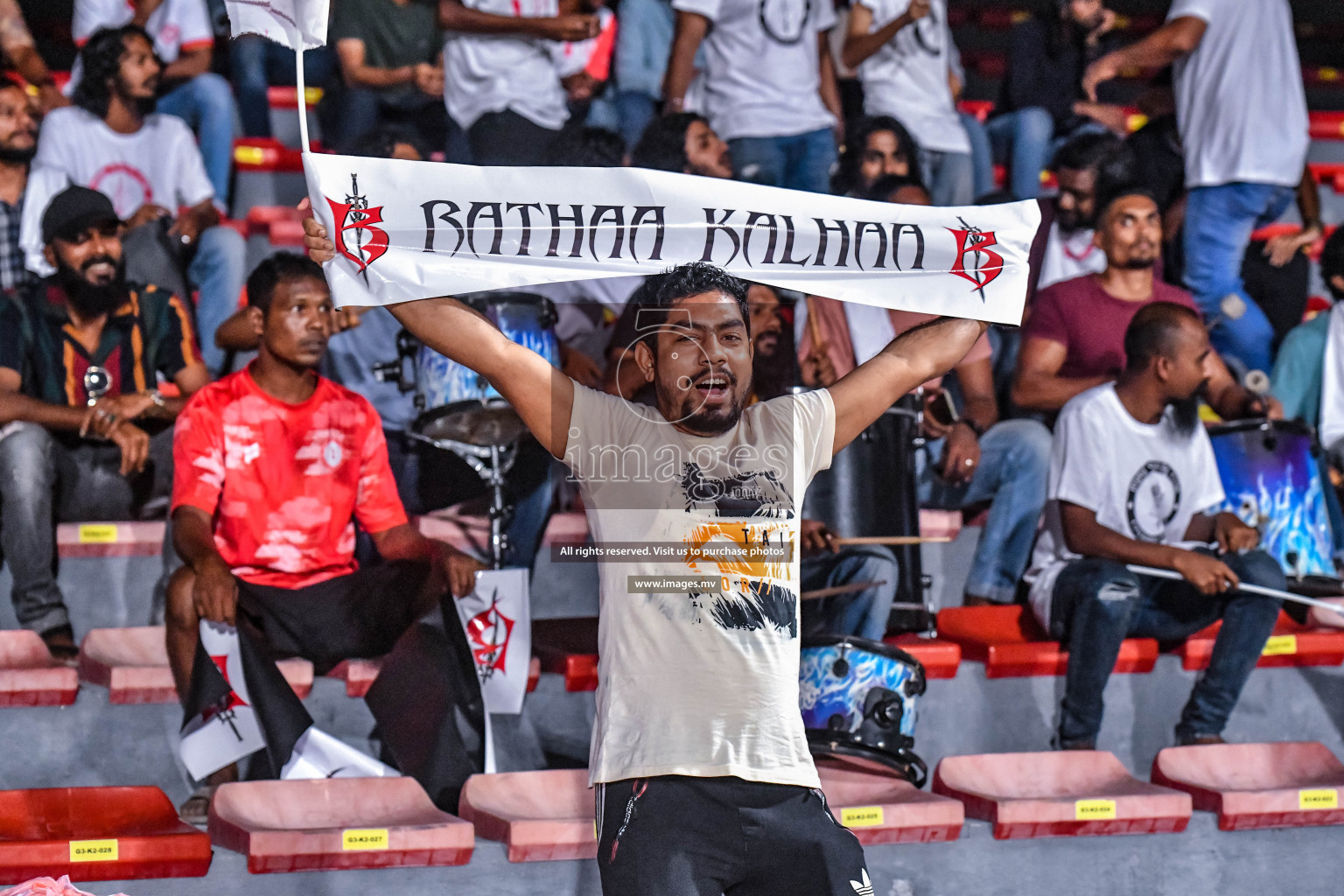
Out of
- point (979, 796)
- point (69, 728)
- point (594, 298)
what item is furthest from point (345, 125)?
point (979, 796)

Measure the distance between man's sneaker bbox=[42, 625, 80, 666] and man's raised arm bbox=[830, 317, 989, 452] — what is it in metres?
2.53

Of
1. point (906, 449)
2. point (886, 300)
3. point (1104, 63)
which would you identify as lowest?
point (906, 449)

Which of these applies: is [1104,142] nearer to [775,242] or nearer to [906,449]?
[906,449]

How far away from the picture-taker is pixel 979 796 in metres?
3.80

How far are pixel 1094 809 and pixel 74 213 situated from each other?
3717 millimetres

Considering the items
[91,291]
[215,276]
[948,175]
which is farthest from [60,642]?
[948,175]

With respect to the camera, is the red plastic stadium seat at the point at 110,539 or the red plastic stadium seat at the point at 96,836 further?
the red plastic stadium seat at the point at 110,539

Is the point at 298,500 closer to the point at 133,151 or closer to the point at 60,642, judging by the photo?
the point at 60,642

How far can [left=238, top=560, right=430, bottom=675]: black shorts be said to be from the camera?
4.00m

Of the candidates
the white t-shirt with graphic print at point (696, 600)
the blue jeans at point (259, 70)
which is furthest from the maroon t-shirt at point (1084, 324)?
the blue jeans at point (259, 70)

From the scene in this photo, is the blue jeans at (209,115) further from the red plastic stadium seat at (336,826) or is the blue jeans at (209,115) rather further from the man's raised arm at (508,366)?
the man's raised arm at (508,366)

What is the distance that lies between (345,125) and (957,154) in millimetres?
2662

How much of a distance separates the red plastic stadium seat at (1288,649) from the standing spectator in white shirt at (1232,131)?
1564 mm

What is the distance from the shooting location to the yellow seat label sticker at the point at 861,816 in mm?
3605
